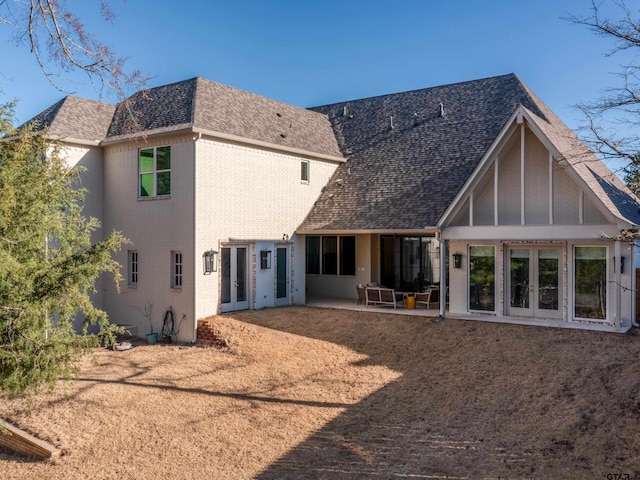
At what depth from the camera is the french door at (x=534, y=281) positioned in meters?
15.6

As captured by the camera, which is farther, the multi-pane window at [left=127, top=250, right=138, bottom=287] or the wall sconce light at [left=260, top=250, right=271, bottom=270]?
the wall sconce light at [left=260, top=250, right=271, bottom=270]

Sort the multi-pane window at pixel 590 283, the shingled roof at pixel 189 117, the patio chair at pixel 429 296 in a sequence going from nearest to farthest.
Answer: the multi-pane window at pixel 590 283 < the shingled roof at pixel 189 117 < the patio chair at pixel 429 296

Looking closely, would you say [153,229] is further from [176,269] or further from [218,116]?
[218,116]

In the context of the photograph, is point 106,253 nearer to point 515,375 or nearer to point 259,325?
point 259,325

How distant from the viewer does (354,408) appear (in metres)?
10.9

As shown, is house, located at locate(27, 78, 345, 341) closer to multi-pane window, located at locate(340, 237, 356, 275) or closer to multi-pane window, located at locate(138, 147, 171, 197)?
multi-pane window, located at locate(138, 147, 171, 197)

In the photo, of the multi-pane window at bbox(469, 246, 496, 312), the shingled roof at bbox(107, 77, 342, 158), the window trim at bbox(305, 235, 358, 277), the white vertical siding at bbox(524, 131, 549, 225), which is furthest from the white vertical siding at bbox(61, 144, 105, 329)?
the white vertical siding at bbox(524, 131, 549, 225)

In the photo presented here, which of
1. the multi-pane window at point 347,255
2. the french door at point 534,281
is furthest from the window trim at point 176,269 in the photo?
the french door at point 534,281

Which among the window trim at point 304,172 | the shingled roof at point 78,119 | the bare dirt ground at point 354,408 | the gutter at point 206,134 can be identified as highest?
the shingled roof at point 78,119

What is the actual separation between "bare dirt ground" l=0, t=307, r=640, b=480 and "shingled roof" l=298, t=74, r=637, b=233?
197 inches

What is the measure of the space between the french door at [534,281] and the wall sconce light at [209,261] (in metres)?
9.14

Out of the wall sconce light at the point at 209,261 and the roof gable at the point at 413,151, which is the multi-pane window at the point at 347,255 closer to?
the roof gable at the point at 413,151

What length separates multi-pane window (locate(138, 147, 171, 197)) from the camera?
56.7 feet

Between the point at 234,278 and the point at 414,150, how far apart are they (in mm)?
9192
